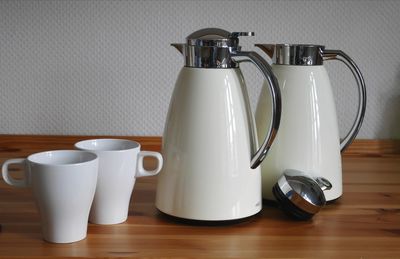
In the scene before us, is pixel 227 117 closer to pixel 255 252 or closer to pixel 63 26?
pixel 255 252

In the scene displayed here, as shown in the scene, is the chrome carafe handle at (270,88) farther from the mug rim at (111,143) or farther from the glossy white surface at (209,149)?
the mug rim at (111,143)

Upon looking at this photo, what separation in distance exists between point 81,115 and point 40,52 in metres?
0.15

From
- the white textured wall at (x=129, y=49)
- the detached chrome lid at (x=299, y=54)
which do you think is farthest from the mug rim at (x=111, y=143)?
A: the white textured wall at (x=129, y=49)

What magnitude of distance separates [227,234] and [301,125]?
0.66 feet

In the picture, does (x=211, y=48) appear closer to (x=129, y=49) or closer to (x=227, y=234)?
(x=227, y=234)

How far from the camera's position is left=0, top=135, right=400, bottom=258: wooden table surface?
1.99 ft

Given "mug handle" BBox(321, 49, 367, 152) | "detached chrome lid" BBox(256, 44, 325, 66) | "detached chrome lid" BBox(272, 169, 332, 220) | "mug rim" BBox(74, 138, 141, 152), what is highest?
"detached chrome lid" BBox(256, 44, 325, 66)

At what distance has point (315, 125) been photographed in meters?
0.77

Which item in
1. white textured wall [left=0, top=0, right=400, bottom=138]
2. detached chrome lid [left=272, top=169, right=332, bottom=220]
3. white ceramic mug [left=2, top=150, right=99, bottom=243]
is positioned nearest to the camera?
white ceramic mug [left=2, top=150, right=99, bottom=243]

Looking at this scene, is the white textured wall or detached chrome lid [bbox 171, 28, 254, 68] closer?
detached chrome lid [bbox 171, 28, 254, 68]

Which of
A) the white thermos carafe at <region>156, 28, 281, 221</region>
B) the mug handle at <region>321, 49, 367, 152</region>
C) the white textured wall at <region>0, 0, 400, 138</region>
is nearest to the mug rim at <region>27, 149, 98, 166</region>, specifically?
the white thermos carafe at <region>156, 28, 281, 221</region>

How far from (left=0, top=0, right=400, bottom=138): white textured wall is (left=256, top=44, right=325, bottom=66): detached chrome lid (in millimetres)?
362

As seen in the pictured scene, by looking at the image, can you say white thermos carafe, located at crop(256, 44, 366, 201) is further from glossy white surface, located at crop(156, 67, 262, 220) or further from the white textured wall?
the white textured wall

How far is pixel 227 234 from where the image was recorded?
663mm
